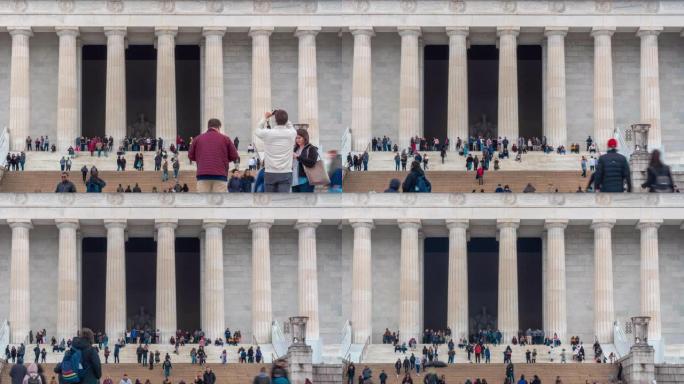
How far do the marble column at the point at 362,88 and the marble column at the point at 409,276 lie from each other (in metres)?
8.45

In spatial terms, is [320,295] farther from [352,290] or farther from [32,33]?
[32,33]

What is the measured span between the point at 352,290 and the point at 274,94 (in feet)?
47.6

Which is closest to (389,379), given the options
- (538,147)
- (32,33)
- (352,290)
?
(352,290)

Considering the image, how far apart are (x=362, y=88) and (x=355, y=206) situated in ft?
33.9

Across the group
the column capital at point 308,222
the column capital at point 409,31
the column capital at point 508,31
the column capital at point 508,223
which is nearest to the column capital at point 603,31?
the column capital at point 508,31

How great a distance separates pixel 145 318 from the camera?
446 feet

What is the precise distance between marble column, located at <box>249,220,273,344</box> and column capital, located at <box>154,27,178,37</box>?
1442 centimetres

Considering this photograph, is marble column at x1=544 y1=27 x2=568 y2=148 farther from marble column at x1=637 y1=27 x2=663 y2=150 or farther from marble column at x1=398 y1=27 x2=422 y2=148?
marble column at x1=398 y1=27 x2=422 y2=148

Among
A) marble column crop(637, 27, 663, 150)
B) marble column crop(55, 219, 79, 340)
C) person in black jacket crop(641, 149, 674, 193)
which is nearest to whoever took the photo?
person in black jacket crop(641, 149, 674, 193)

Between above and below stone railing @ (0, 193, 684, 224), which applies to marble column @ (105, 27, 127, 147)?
above

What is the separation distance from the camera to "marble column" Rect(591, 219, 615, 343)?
438 ft

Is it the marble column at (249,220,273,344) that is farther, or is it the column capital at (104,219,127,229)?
the marble column at (249,220,273,344)

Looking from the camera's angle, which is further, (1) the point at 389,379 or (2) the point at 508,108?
(2) the point at 508,108

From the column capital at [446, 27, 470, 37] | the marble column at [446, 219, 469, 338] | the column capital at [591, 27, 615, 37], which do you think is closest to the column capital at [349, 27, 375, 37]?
the column capital at [446, 27, 470, 37]
